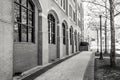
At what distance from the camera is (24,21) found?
29.9 feet

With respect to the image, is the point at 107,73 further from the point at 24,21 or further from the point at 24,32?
the point at 24,21

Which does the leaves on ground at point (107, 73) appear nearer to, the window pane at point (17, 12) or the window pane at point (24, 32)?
the window pane at point (24, 32)

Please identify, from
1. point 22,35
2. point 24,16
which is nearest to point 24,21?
point 24,16

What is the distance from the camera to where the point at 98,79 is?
715 centimetres

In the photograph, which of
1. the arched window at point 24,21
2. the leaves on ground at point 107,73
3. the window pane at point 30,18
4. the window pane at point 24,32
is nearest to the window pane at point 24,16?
the arched window at point 24,21

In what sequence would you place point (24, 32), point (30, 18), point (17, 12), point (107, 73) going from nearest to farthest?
1. point (17, 12)
2. point (107, 73)
3. point (24, 32)
4. point (30, 18)

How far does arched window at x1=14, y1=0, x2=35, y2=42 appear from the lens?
8141 millimetres

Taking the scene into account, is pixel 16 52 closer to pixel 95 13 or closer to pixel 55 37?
pixel 55 37

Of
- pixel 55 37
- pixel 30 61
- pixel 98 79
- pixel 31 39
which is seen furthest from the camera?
pixel 55 37

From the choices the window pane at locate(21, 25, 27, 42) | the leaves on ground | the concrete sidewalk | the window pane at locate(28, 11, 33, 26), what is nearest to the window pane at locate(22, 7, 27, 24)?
the window pane at locate(21, 25, 27, 42)

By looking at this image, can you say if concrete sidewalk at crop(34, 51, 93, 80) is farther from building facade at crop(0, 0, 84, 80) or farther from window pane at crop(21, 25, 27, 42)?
window pane at crop(21, 25, 27, 42)

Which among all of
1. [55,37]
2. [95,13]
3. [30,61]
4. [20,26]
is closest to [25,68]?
[30,61]

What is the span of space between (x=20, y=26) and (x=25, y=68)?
2.59 metres

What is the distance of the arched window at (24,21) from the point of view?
8.14m
